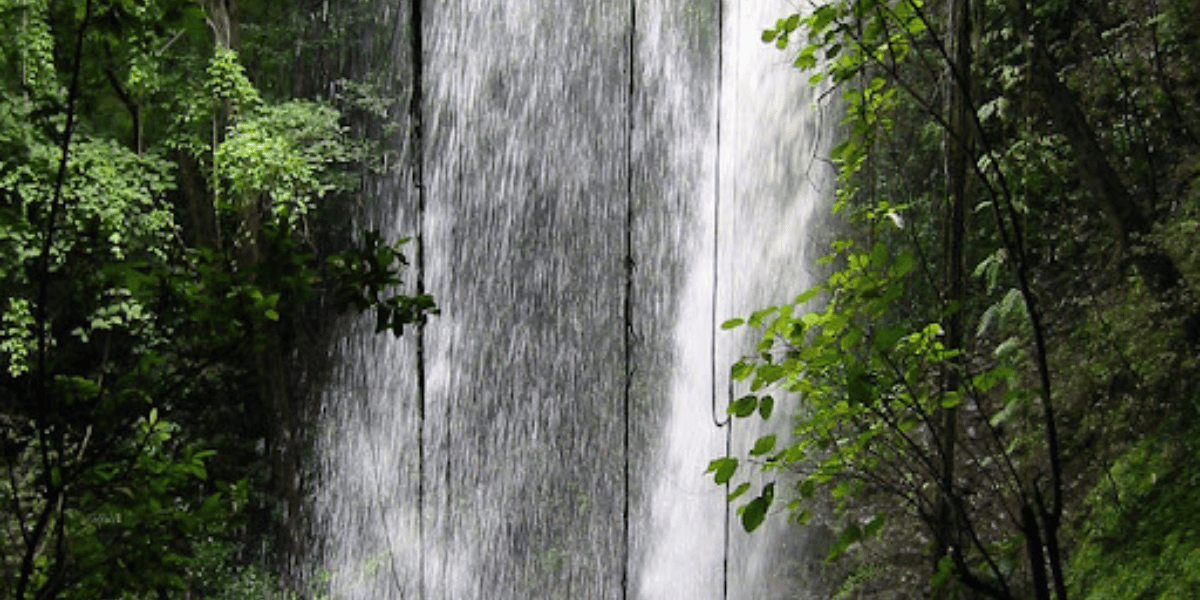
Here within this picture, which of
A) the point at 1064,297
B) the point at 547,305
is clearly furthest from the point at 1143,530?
the point at 547,305

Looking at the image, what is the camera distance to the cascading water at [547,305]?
1049 cm

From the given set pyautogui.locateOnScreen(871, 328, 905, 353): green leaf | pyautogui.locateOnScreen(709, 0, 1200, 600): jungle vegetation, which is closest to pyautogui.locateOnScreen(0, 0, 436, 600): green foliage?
pyautogui.locateOnScreen(871, 328, 905, 353): green leaf

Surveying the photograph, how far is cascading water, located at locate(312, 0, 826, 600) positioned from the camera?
413 inches

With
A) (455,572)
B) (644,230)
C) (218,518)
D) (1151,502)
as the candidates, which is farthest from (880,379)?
(644,230)

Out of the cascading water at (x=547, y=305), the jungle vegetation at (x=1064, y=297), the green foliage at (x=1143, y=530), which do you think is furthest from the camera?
the cascading water at (x=547, y=305)

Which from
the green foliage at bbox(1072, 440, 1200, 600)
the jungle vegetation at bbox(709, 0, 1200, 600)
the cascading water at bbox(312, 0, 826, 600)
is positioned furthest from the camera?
the cascading water at bbox(312, 0, 826, 600)

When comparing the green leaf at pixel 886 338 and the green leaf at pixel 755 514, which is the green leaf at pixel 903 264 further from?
the green leaf at pixel 755 514

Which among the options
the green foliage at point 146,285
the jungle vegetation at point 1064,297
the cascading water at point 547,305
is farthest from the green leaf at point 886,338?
the cascading water at point 547,305

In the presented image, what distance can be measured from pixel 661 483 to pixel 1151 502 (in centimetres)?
616

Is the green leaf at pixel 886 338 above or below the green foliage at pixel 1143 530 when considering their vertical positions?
above

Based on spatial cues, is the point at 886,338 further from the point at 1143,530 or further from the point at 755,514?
the point at 1143,530

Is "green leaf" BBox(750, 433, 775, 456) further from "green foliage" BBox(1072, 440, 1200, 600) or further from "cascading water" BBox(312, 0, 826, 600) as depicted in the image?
"cascading water" BBox(312, 0, 826, 600)

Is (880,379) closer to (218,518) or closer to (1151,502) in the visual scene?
(218,518)

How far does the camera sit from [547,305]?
472 inches
